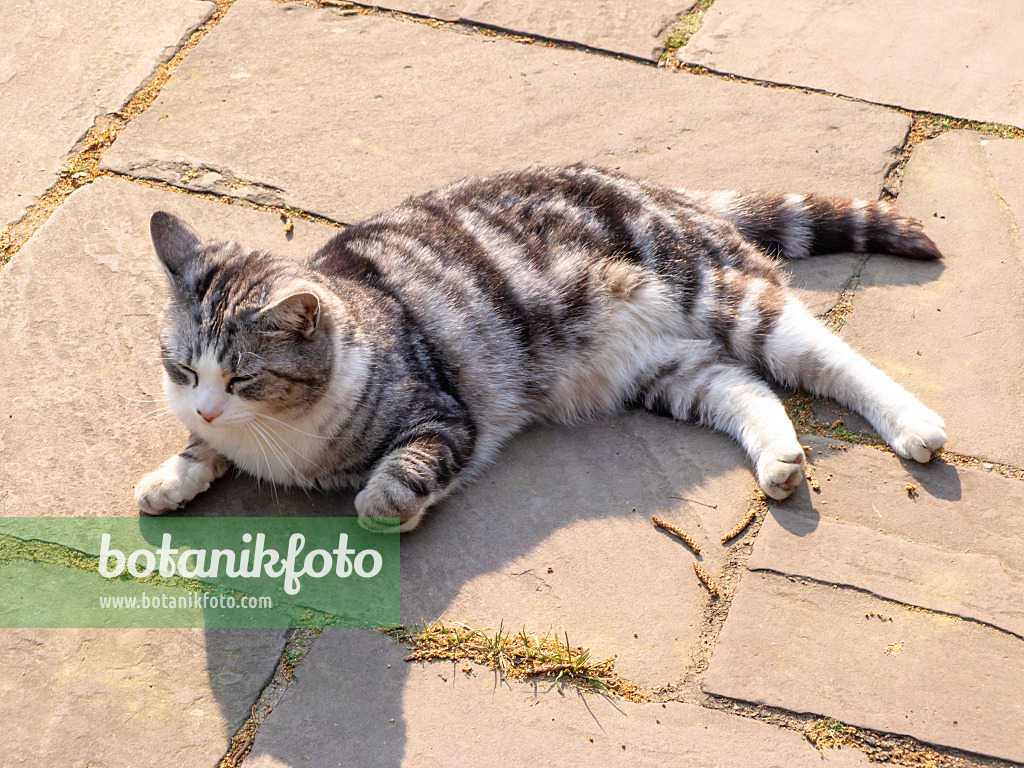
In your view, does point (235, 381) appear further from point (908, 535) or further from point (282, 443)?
point (908, 535)

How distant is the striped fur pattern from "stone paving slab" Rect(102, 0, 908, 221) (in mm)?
559

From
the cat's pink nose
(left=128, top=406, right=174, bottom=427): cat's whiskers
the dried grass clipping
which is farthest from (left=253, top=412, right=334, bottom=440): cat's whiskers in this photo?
the dried grass clipping

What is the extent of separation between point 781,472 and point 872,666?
0.63 meters

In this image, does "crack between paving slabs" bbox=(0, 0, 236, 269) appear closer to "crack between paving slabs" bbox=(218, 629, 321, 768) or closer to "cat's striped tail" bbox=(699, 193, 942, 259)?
"crack between paving slabs" bbox=(218, 629, 321, 768)

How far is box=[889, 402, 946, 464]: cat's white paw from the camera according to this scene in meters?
2.86

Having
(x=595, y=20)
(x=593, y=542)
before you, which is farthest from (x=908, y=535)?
(x=595, y=20)

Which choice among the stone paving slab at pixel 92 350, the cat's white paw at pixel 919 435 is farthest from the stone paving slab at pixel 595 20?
the cat's white paw at pixel 919 435

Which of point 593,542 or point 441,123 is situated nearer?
point 593,542

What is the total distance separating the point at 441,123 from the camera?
4332mm

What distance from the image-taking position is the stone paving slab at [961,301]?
307 cm

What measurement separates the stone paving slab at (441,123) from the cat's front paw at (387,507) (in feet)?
5.12

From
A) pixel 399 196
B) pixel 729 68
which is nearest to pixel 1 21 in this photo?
pixel 399 196

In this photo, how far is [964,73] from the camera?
4.48 metres

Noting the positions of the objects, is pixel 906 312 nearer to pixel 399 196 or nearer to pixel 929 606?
pixel 929 606
